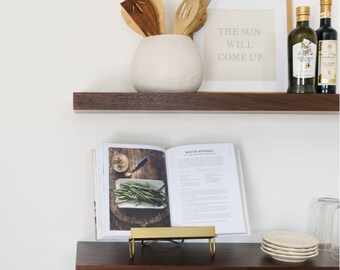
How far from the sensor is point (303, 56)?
1.39m

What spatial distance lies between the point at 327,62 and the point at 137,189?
0.62m

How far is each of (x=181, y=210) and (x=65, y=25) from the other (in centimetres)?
61

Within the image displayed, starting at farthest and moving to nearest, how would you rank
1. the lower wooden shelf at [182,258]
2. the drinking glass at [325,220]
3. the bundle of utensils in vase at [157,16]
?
the drinking glass at [325,220] → the bundle of utensils in vase at [157,16] → the lower wooden shelf at [182,258]

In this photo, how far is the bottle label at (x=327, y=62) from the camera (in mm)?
1422

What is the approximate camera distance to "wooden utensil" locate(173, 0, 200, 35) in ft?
4.54

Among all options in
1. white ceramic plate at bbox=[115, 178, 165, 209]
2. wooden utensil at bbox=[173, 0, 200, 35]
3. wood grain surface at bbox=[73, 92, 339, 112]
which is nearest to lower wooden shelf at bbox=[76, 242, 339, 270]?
white ceramic plate at bbox=[115, 178, 165, 209]

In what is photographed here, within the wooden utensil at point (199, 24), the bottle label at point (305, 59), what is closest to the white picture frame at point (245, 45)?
the wooden utensil at point (199, 24)

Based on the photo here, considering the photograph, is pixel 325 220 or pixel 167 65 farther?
pixel 325 220

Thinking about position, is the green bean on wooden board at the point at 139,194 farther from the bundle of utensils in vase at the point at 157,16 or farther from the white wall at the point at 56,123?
the bundle of utensils in vase at the point at 157,16

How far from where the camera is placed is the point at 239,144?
1.54m

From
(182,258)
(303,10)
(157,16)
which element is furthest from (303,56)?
(182,258)

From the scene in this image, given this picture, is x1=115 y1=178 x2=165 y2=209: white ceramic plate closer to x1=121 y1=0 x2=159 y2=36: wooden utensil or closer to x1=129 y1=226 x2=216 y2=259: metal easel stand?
x1=129 y1=226 x2=216 y2=259: metal easel stand

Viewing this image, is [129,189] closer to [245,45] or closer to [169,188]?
[169,188]

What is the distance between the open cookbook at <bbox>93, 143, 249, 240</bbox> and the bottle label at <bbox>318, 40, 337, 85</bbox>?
31cm
